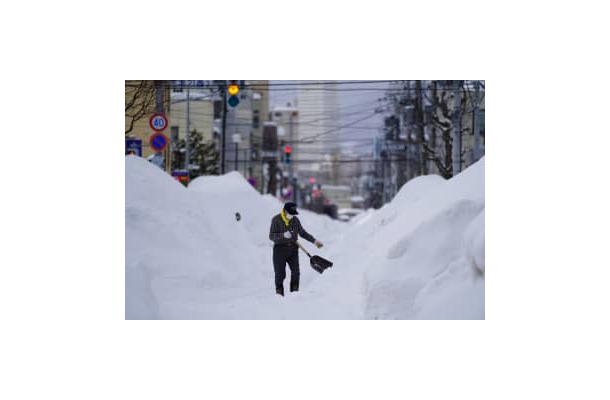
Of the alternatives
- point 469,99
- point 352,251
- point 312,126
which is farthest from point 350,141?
point 469,99

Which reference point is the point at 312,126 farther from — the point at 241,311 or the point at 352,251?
the point at 241,311

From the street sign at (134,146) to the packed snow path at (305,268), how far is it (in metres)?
0.67

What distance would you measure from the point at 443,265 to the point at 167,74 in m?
4.55

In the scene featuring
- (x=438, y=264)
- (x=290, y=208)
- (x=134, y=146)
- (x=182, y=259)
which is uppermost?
(x=134, y=146)

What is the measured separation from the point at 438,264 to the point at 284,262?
3.04 metres

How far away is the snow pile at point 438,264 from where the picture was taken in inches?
345

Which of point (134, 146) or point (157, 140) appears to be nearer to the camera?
point (134, 146)

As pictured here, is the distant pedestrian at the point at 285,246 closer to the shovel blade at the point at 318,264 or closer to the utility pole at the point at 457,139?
the shovel blade at the point at 318,264

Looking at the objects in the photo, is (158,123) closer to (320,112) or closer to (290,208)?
(290,208)

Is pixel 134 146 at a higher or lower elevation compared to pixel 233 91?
lower

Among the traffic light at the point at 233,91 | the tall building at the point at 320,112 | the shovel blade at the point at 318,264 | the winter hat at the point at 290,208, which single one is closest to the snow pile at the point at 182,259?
the shovel blade at the point at 318,264

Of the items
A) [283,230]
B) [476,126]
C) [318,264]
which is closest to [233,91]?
[283,230]

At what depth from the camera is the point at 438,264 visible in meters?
9.31

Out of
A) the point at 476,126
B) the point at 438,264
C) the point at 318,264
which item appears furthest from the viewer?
the point at 476,126
